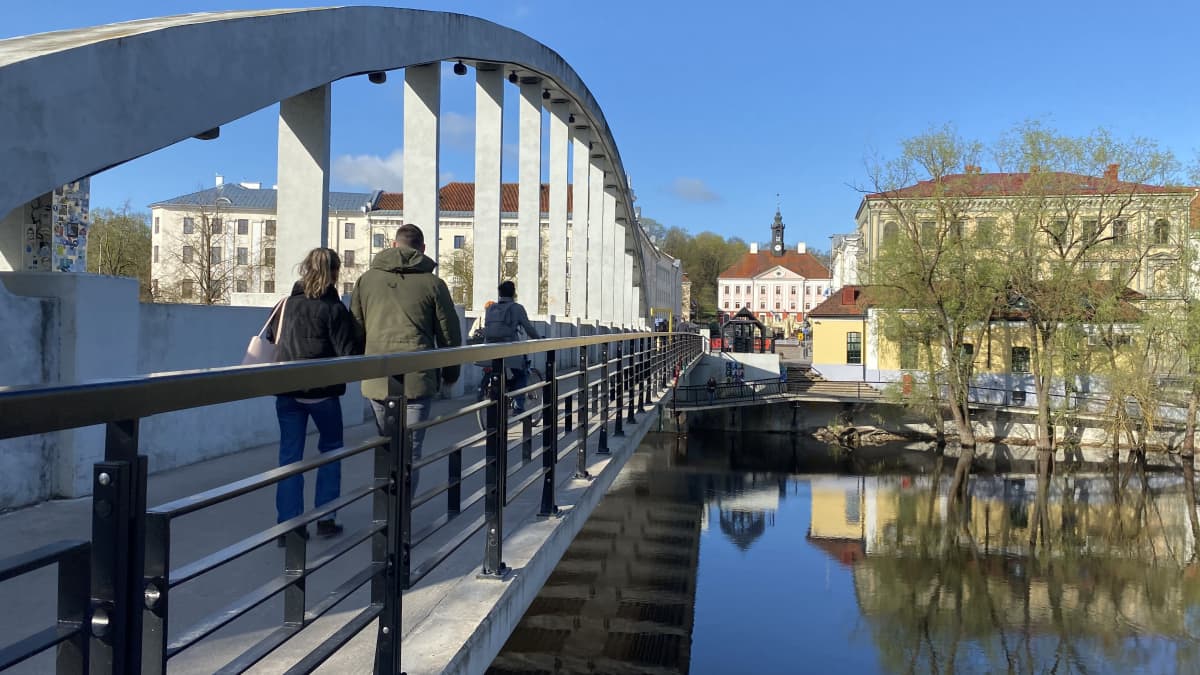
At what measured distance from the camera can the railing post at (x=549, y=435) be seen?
4754 millimetres

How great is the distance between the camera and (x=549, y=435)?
4840 mm

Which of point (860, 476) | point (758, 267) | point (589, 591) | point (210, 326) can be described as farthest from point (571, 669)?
point (758, 267)

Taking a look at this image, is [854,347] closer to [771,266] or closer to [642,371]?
[642,371]

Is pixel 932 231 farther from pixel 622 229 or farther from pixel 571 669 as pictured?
pixel 571 669

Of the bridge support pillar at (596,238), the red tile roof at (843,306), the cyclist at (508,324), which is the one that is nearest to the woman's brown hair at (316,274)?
the cyclist at (508,324)

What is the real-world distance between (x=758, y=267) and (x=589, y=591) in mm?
100066

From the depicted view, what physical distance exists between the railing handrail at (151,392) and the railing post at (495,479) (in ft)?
4.70

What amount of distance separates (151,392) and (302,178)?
7552mm

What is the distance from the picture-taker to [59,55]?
465 centimetres

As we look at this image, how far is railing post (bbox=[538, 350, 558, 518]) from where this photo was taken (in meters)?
4.75

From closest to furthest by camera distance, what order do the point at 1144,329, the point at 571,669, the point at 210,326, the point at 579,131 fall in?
the point at 210,326 → the point at 571,669 → the point at 579,131 → the point at 1144,329

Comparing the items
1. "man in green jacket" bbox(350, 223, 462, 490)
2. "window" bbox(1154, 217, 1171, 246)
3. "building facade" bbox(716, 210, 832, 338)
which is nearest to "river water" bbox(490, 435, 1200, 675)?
"window" bbox(1154, 217, 1171, 246)

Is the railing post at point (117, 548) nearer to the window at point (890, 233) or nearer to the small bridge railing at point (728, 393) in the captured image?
the window at point (890, 233)

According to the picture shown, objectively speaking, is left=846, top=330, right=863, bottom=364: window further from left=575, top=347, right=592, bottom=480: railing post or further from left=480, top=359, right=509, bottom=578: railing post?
left=480, top=359, right=509, bottom=578: railing post
